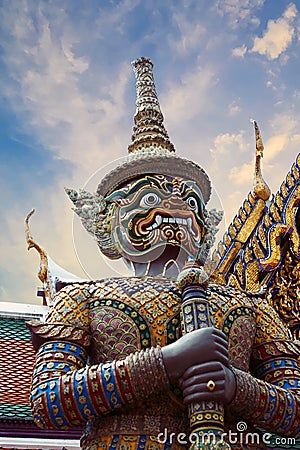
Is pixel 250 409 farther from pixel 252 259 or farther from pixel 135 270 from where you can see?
pixel 252 259

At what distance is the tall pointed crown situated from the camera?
2.99 metres

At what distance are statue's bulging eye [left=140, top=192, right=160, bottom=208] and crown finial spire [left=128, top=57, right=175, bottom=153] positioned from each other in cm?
Answer: 50

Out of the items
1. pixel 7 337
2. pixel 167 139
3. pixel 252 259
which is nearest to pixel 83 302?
pixel 167 139

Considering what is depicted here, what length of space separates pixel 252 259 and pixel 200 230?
1.13 meters

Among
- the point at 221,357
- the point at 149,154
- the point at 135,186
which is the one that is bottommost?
the point at 221,357

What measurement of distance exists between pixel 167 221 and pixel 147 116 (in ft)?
2.93

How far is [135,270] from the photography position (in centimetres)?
278

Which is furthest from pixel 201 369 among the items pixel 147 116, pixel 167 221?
pixel 147 116

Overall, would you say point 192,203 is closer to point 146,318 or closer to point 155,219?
point 155,219

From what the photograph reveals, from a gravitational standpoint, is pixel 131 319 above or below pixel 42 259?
below

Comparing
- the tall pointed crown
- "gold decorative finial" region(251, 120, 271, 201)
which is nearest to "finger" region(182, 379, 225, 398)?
the tall pointed crown

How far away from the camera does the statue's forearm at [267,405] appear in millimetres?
2115

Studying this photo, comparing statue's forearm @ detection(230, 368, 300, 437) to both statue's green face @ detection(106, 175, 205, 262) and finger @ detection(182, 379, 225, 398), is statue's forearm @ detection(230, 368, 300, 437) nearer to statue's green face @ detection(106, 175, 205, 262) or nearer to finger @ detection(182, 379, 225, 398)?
finger @ detection(182, 379, 225, 398)

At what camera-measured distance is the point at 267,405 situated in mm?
2172
